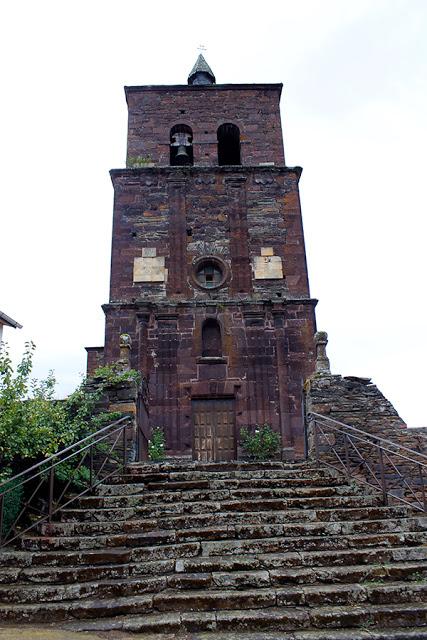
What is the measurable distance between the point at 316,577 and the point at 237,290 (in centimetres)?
1057

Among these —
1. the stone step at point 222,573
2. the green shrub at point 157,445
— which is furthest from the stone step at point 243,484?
the green shrub at point 157,445

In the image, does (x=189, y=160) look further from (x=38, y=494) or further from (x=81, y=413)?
(x=38, y=494)

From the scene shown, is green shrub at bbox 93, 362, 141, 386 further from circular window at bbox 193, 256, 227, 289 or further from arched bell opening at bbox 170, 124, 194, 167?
arched bell opening at bbox 170, 124, 194, 167

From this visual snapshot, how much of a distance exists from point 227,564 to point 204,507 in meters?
1.23

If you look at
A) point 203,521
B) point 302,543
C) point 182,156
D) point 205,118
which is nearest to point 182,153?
point 182,156

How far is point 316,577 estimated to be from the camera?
5.02 metres

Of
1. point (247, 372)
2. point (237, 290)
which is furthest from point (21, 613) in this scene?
point (237, 290)

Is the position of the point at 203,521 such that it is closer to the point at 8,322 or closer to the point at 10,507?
the point at 10,507

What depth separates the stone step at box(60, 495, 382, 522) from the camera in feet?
20.8

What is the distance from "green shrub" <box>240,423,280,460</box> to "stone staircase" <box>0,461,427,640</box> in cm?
578

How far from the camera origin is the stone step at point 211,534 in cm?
570

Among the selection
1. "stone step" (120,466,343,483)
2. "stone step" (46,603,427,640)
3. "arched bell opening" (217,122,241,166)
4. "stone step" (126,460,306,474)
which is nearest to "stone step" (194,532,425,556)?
"stone step" (46,603,427,640)

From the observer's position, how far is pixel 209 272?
15578 mm

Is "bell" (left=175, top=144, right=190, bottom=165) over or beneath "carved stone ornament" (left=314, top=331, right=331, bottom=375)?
over
